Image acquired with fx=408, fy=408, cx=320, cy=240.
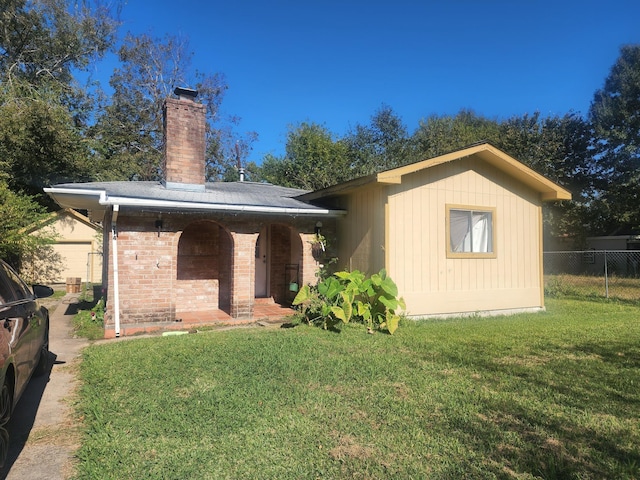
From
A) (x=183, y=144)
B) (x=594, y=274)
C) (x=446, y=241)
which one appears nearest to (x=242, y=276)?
(x=183, y=144)

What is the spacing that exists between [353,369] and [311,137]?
23500 millimetres

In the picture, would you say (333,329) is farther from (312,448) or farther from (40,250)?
(40,250)

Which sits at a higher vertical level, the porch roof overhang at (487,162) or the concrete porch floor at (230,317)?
the porch roof overhang at (487,162)

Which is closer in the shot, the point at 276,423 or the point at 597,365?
the point at 276,423

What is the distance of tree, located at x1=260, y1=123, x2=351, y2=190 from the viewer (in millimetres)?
25812

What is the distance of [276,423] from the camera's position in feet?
11.6

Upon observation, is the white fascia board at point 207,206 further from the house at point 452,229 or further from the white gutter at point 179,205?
the house at point 452,229

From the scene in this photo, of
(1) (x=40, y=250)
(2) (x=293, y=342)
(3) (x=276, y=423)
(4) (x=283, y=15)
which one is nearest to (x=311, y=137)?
(4) (x=283, y=15)

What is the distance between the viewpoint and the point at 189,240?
9773mm

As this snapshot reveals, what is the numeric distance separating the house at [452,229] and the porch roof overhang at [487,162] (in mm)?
22

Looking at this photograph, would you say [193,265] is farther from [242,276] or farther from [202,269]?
[242,276]

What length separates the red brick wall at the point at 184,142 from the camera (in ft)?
30.6

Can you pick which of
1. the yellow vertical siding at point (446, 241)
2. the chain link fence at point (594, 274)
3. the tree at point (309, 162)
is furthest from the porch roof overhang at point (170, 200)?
the tree at point (309, 162)

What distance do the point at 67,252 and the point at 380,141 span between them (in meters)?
20.2
